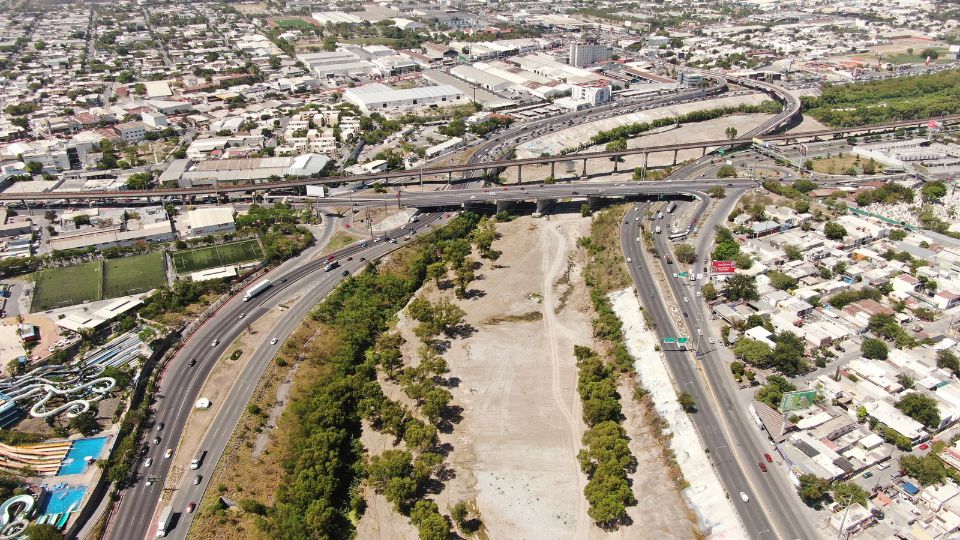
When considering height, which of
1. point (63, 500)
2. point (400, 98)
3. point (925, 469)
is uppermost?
point (400, 98)

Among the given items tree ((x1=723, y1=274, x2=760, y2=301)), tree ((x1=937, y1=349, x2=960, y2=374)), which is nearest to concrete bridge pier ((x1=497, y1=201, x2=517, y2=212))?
tree ((x1=723, y1=274, x2=760, y2=301))

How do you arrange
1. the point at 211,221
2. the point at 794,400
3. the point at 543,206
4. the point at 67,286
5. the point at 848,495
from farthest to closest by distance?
the point at 543,206 < the point at 211,221 < the point at 67,286 < the point at 794,400 < the point at 848,495

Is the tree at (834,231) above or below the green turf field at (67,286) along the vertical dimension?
above

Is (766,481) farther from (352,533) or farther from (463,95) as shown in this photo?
(463,95)

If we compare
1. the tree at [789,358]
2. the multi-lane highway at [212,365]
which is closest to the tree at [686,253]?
the tree at [789,358]

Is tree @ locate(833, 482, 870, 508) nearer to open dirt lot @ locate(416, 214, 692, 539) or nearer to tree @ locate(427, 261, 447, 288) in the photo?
open dirt lot @ locate(416, 214, 692, 539)

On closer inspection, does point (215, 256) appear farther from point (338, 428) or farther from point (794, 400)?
point (794, 400)

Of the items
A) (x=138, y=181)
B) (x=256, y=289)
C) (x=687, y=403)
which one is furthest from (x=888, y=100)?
(x=138, y=181)

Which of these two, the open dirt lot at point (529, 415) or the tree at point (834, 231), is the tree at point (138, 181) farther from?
the tree at point (834, 231)
